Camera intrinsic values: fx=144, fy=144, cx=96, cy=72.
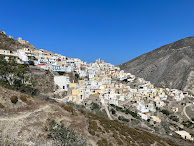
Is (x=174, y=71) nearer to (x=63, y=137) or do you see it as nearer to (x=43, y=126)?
(x=63, y=137)

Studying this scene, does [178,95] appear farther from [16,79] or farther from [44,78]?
[16,79]

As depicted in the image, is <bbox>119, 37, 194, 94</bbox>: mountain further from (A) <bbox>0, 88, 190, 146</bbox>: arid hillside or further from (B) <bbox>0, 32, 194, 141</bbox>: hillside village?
(A) <bbox>0, 88, 190, 146</bbox>: arid hillside

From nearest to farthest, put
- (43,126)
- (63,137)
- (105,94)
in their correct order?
(63,137), (43,126), (105,94)

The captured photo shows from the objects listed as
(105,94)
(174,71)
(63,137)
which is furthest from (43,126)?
(174,71)

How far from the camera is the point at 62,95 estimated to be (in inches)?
1112

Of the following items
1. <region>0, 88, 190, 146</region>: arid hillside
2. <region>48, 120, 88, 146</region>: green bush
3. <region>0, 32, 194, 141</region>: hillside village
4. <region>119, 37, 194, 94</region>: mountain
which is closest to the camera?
<region>0, 88, 190, 146</region>: arid hillside

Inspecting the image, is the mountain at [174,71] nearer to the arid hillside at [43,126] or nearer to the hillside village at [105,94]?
the hillside village at [105,94]

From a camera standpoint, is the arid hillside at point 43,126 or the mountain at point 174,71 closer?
the arid hillside at point 43,126

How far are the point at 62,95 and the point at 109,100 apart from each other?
1071 centimetres

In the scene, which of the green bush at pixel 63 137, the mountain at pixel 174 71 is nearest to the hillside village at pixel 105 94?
the green bush at pixel 63 137

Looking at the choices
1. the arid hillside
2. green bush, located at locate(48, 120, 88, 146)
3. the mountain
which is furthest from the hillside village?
the mountain

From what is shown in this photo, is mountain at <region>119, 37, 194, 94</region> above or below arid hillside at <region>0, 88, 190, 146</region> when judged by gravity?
above

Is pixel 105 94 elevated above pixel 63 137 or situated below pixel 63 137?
above

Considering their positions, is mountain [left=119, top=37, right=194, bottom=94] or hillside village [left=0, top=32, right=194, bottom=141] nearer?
hillside village [left=0, top=32, right=194, bottom=141]
